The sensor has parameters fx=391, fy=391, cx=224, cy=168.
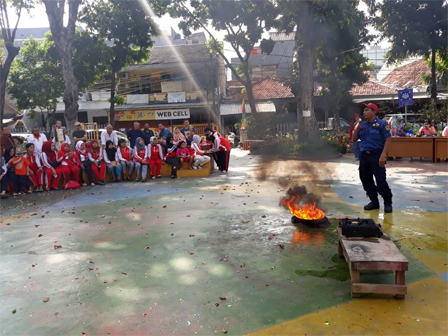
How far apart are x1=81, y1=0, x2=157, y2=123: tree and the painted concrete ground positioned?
54.7 ft

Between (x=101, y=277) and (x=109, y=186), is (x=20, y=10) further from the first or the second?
(x=101, y=277)

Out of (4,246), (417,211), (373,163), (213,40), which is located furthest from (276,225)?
(213,40)

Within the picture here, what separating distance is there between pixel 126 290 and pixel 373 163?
4.58 m

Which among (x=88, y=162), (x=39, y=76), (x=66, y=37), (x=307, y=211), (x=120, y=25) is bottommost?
(x=307, y=211)

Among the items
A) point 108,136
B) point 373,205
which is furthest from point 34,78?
point 373,205

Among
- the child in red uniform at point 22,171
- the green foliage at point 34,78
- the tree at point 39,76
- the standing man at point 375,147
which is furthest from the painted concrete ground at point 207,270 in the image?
the green foliage at point 34,78

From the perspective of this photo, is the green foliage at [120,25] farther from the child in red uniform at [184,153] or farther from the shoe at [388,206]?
the shoe at [388,206]

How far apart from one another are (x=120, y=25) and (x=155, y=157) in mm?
13305

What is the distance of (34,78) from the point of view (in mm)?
25688

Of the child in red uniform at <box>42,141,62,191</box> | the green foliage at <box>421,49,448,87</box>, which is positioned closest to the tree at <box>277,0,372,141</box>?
the green foliage at <box>421,49,448,87</box>

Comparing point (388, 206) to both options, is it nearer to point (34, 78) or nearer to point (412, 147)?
point (412, 147)

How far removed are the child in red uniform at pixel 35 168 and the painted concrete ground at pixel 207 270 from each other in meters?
2.64

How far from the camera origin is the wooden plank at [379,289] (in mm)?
3561

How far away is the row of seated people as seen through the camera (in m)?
10.8
